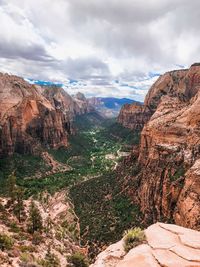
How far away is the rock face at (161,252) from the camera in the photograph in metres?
17.0

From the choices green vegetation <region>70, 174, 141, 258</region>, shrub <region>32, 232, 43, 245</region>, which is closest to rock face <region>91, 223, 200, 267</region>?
shrub <region>32, 232, 43, 245</region>

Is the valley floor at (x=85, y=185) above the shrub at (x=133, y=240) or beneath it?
beneath

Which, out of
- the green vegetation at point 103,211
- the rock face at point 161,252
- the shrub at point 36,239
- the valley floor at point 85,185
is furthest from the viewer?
the valley floor at point 85,185

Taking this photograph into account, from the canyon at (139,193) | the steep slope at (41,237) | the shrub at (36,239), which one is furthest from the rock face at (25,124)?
the shrub at (36,239)

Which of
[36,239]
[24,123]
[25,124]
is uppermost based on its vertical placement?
[24,123]

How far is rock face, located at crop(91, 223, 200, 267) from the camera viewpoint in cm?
1705

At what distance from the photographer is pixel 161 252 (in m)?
18.1

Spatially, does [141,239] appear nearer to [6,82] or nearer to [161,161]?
[161,161]

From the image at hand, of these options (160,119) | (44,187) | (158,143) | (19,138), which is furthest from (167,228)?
(19,138)

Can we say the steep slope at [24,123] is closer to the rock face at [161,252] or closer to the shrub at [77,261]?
the shrub at [77,261]

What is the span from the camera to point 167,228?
2223 cm

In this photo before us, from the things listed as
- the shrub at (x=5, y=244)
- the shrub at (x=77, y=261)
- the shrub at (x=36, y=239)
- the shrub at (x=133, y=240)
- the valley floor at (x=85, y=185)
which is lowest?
the valley floor at (x=85, y=185)

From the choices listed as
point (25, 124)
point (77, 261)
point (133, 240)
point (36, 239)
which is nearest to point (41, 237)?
point (36, 239)

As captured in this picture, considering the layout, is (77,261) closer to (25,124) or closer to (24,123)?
(24,123)
